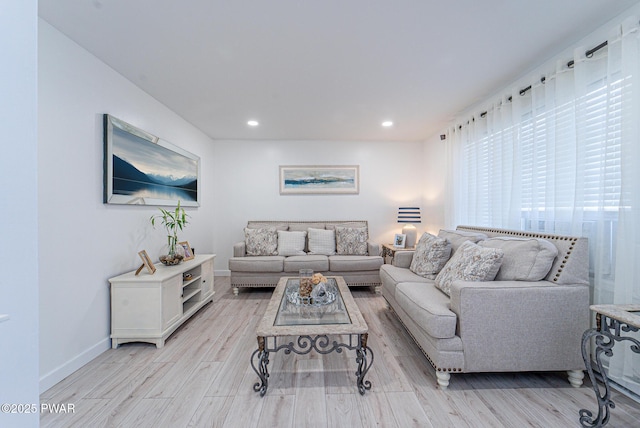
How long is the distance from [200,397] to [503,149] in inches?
135

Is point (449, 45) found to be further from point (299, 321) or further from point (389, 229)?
point (389, 229)

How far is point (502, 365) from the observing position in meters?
1.71

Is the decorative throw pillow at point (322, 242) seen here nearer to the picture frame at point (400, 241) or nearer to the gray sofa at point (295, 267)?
the gray sofa at point (295, 267)

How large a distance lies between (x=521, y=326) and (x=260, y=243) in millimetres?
3233

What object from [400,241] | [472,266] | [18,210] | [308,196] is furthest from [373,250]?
[18,210]

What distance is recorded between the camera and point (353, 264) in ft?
12.1

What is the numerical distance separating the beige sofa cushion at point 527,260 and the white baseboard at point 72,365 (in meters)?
3.29

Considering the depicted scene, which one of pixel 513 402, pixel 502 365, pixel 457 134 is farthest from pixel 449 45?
pixel 513 402

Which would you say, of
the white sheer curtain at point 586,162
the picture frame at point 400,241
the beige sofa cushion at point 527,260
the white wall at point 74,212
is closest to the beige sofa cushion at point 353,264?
the picture frame at point 400,241

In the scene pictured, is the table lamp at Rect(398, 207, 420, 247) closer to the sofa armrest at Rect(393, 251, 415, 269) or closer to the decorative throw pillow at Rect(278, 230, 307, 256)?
the sofa armrest at Rect(393, 251, 415, 269)

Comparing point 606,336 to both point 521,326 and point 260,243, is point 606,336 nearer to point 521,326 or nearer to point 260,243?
point 521,326

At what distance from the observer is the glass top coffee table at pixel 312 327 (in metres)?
1.63

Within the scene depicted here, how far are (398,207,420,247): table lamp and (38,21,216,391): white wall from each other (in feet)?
12.4

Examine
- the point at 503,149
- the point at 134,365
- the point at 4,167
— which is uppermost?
the point at 503,149
